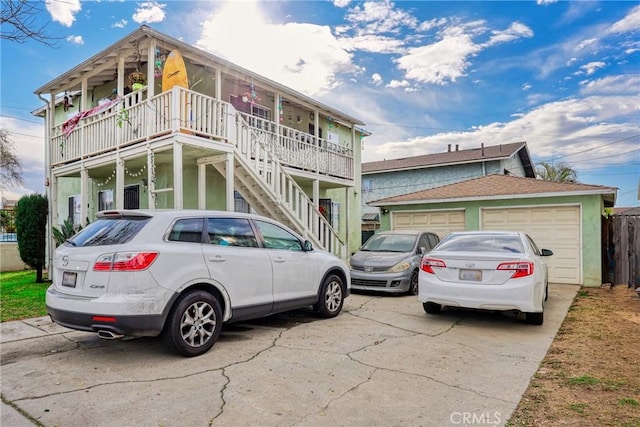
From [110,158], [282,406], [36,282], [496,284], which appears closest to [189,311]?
[282,406]

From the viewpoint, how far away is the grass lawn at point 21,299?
696 cm

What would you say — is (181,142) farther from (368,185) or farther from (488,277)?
(368,185)

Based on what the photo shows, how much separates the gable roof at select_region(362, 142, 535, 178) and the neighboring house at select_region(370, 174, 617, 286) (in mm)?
9087

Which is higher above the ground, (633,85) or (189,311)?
(633,85)

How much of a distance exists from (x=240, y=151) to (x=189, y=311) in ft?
19.4

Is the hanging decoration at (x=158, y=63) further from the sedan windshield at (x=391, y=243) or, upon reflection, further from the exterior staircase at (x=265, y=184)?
the sedan windshield at (x=391, y=243)

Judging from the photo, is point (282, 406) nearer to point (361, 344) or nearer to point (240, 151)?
point (361, 344)

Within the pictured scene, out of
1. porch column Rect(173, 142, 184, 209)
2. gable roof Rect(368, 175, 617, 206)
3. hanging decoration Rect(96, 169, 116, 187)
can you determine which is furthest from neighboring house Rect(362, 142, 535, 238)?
porch column Rect(173, 142, 184, 209)

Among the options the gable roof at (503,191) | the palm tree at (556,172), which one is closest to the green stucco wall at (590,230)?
the gable roof at (503,191)

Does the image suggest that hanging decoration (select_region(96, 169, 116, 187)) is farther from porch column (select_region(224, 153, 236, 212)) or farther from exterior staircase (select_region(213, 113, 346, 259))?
porch column (select_region(224, 153, 236, 212))

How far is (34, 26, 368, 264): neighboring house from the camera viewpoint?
9.09 m

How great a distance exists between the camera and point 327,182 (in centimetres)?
1449

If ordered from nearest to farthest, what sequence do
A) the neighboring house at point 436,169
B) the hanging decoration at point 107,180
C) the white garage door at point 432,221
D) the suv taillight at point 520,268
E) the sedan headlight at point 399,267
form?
the suv taillight at point 520,268 → the sedan headlight at point 399,267 → the hanging decoration at point 107,180 → the white garage door at point 432,221 → the neighboring house at point 436,169

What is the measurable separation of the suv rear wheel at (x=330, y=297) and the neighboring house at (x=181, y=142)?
3.63 m
